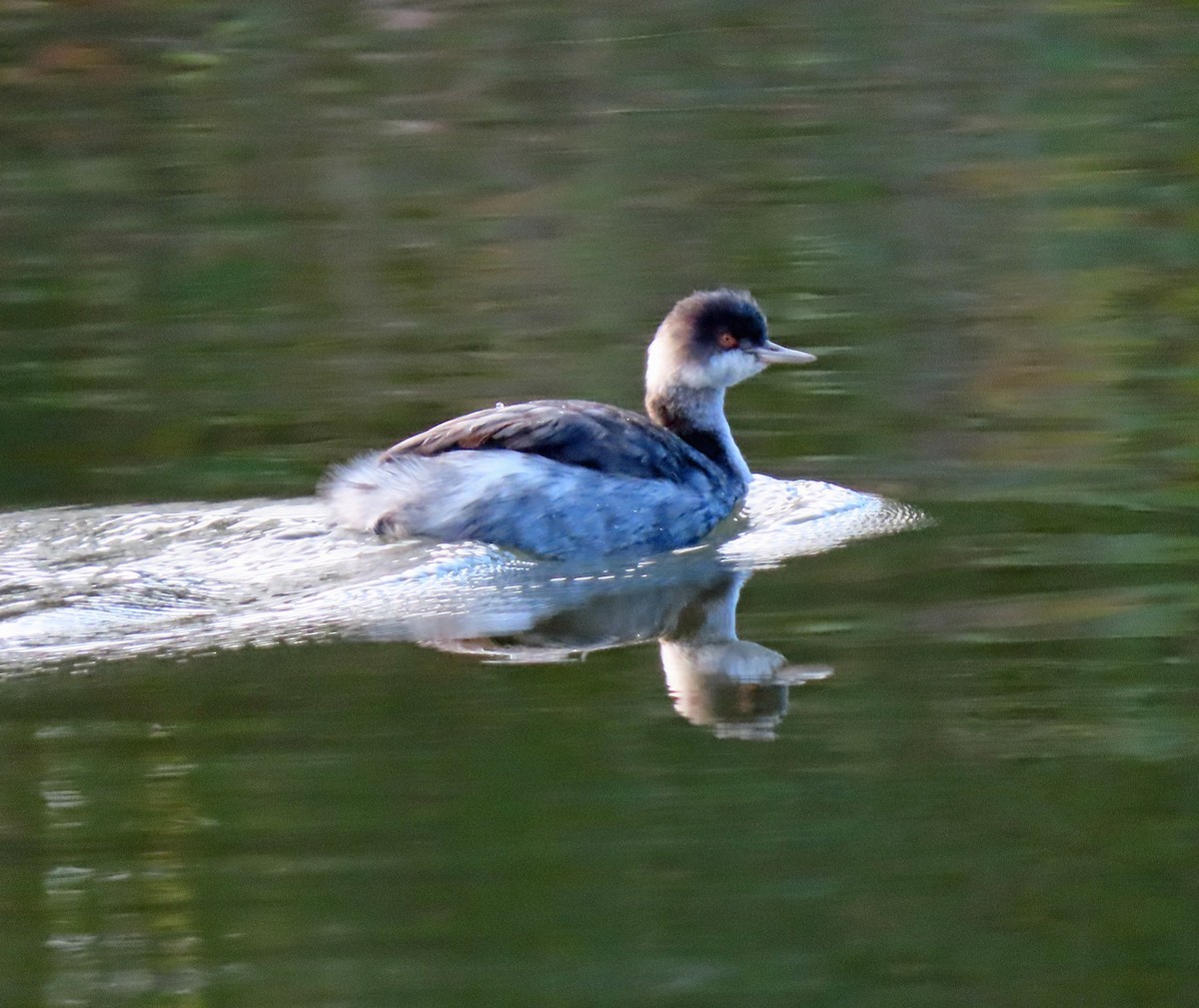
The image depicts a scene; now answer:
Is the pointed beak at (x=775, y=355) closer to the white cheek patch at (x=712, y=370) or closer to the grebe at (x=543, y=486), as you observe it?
the white cheek patch at (x=712, y=370)

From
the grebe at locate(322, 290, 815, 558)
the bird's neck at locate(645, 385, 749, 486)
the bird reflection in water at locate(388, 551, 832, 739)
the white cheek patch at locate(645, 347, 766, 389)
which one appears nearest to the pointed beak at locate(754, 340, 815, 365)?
the white cheek patch at locate(645, 347, 766, 389)

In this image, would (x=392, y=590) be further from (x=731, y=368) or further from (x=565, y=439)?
(x=731, y=368)

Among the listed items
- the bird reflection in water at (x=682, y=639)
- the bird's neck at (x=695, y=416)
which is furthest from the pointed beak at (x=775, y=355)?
the bird reflection in water at (x=682, y=639)

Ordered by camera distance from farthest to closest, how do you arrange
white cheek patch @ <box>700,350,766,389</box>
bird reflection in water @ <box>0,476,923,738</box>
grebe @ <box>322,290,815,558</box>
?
white cheek patch @ <box>700,350,766,389</box> < grebe @ <box>322,290,815,558</box> < bird reflection in water @ <box>0,476,923,738</box>

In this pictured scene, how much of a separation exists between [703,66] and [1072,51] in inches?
Result: 95.5

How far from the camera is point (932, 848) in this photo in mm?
4535

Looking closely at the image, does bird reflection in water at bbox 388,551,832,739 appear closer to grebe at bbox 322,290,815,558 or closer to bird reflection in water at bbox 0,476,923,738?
bird reflection in water at bbox 0,476,923,738

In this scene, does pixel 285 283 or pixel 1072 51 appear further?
pixel 1072 51

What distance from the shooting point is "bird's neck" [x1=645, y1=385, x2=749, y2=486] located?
7984 mm

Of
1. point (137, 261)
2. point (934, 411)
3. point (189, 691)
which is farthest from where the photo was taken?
point (137, 261)

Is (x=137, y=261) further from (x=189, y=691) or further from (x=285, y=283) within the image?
(x=189, y=691)

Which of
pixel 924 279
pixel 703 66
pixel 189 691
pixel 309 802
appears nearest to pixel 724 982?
pixel 309 802

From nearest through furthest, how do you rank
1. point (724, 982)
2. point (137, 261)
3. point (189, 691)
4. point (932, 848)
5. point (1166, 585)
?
point (724, 982)
point (932, 848)
point (189, 691)
point (1166, 585)
point (137, 261)

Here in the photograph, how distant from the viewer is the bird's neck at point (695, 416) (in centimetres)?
798
